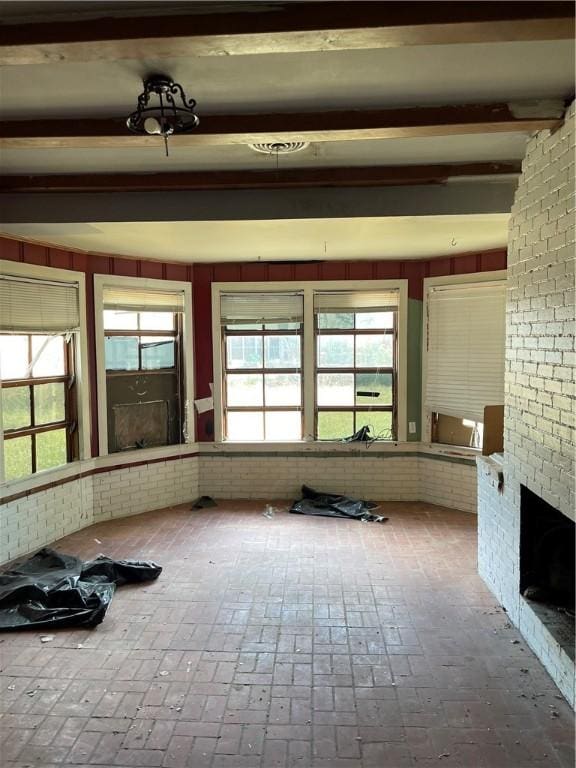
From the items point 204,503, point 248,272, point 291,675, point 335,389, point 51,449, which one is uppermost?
point 248,272

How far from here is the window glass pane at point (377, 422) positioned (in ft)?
20.9

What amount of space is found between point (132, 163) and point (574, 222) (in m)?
2.66

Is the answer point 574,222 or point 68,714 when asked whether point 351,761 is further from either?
point 574,222

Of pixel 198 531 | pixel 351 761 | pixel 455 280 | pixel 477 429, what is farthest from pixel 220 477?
pixel 351 761

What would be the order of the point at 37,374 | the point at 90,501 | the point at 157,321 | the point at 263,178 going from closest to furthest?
the point at 263,178, the point at 37,374, the point at 90,501, the point at 157,321

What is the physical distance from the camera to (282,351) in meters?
6.36

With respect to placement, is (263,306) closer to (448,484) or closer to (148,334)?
(148,334)

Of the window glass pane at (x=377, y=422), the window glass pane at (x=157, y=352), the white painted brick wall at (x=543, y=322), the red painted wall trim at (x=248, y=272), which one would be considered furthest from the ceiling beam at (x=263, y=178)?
the window glass pane at (x=377, y=422)

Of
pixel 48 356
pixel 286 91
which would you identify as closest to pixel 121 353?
pixel 48 356

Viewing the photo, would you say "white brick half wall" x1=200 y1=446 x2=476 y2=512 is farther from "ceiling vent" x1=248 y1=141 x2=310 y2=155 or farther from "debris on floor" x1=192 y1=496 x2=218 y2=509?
"ceiling vent" x1=248 y1=141 x2=310 y2=155

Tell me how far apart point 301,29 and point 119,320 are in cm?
429

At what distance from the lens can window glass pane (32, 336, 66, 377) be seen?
496cm

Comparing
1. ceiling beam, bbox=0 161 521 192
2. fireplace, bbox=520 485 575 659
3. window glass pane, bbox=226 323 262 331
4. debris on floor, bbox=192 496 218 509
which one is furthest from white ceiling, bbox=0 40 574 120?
debris on floor, bbox=192 496 218 509

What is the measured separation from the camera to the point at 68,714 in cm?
267
